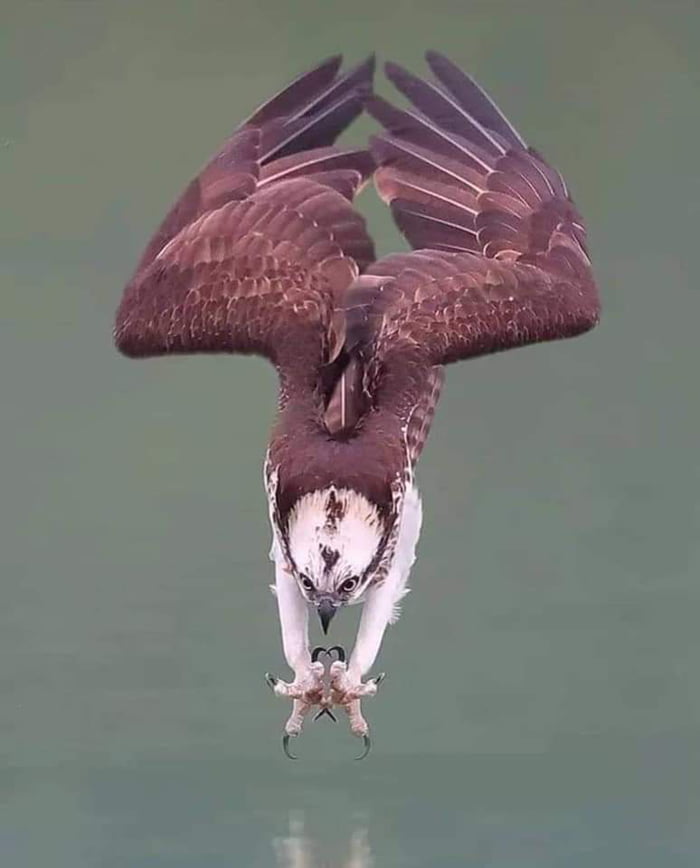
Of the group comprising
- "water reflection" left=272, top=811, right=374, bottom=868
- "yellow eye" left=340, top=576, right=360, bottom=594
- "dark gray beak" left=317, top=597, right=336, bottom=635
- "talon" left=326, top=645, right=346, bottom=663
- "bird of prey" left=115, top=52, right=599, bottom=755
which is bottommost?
"water reflection" left=272, top=811, right=374, bottom=868

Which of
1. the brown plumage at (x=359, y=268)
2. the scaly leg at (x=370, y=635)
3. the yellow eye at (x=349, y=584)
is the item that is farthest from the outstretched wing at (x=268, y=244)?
the yellow eye at (x=349, y=584)

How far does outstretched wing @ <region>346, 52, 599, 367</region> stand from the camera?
3.68 meters

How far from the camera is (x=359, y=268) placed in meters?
3.79

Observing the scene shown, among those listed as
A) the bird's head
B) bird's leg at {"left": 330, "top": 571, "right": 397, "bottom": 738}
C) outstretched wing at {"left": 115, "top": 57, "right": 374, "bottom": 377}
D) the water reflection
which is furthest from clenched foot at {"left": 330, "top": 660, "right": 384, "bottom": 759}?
outstretched wing at {"left": 115, "top": 57, "right": 374, "bottom": 377}

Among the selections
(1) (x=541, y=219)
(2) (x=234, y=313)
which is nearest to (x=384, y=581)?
(2) (x=234, y=313)

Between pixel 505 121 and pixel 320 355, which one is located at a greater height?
pixel 505 121

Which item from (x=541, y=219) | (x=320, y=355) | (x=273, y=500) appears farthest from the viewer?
(x=541, y=219)

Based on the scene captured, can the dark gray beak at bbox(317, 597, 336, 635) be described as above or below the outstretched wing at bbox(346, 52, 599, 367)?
below

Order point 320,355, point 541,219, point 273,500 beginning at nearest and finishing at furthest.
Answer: point 273,500, point 320,355, point 541,219

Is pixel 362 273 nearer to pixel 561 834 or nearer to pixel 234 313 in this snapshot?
pixel 234 313

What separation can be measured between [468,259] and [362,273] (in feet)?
0.61

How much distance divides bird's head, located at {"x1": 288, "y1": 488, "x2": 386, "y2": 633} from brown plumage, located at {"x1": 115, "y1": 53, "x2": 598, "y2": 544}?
0.03 metres

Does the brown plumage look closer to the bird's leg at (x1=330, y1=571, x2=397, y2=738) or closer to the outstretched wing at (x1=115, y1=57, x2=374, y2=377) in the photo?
the outstretched wing at (x1=115, y1=57, x2=374, y2=377)

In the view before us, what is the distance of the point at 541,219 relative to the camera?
392cm
